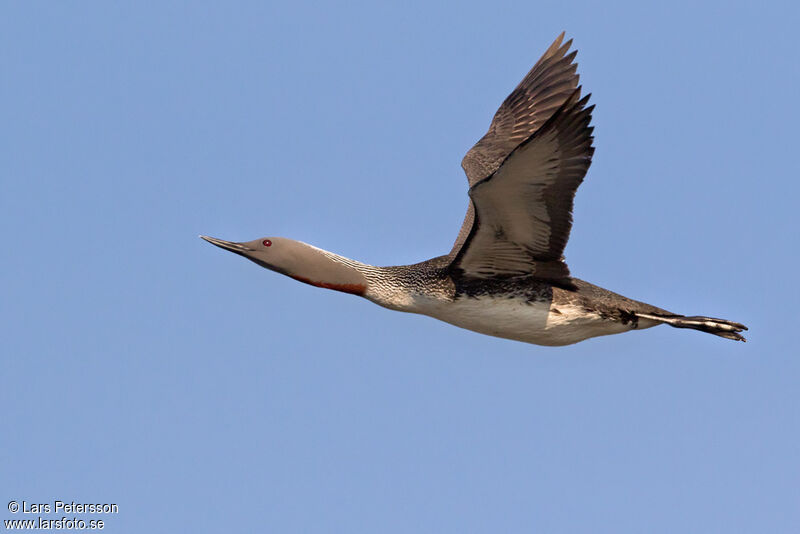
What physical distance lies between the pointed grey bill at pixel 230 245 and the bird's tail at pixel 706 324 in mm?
4291

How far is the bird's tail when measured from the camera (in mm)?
11375

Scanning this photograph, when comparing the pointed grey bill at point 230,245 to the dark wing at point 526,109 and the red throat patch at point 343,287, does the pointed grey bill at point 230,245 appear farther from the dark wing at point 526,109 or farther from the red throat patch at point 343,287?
the dark wing at point 526,109

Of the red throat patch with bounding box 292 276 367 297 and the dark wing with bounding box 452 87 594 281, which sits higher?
the dark wing with bounding box 452 87 594 281

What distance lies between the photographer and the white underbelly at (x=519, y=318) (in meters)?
11.1

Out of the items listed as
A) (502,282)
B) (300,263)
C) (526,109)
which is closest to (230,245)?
(300,263)

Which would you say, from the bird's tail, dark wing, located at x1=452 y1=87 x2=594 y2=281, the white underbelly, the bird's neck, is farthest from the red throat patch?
the bird's tail

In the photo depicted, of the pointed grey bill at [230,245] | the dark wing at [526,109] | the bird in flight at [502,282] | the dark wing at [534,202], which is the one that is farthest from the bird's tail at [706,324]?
the pointed grey bill at [230,245]

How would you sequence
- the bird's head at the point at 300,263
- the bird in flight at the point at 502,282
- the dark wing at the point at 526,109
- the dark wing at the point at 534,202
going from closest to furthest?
the dark wing at the point at 534,202, the bird in flight at the point at 502,282, the bird's head at the point at 300,263, the dark wing at the point at 526,109

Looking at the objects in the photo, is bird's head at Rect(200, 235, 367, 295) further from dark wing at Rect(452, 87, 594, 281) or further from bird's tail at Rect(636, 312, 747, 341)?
bird's tail at Rect(636, 312, 747, 341)

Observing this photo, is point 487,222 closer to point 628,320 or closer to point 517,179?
point 517,179

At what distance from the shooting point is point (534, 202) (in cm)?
1027

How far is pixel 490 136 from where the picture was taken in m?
14.3

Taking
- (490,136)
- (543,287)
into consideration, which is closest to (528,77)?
(490,136)

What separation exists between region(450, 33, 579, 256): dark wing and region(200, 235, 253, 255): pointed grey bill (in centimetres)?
299
